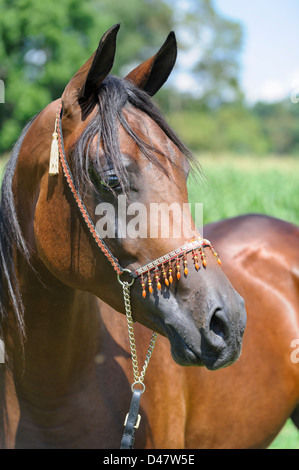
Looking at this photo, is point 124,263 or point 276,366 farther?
point 276,366

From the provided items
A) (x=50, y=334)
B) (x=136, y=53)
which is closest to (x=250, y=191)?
(x=50, y=334)

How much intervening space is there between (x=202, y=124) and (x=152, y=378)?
48.1 meters

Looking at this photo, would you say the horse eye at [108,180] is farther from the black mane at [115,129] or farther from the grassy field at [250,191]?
the grassy field at [250,191]

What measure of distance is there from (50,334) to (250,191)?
429 inches

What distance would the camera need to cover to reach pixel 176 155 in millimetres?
1934

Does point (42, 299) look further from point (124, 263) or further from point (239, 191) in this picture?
point (239, 191)

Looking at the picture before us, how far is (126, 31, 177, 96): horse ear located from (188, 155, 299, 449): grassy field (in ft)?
21.2

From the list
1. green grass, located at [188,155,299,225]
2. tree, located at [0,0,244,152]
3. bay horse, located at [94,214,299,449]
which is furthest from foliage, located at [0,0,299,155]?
bay horse, located at [94,214,299,449]

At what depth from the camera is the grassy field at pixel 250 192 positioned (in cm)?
1109

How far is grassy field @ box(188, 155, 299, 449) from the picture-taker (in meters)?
11.1

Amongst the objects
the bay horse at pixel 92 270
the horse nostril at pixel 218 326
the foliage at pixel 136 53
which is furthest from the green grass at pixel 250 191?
the foliage at pixel 136 53

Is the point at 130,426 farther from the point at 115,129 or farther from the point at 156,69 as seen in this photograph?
the point at 156,69

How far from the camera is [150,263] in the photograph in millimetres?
1801
